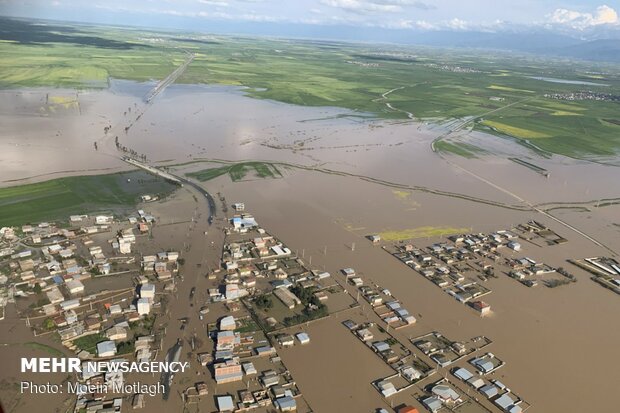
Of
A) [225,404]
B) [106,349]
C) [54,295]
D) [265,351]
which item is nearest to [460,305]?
[265,351]

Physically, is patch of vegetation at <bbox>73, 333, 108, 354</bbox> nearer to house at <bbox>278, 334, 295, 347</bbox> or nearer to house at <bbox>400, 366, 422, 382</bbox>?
house at <bbox>278, 334, 295, 347</bbox>

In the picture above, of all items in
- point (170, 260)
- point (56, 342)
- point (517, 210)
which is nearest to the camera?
point (56, 342)

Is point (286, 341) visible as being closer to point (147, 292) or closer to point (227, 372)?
point (227, 372)

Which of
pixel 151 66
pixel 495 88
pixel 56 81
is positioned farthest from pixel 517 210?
pixel 151 66

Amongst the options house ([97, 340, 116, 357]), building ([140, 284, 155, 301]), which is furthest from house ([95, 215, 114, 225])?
house ([97, 340, 116, 357])

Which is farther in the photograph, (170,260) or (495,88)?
(495,88)

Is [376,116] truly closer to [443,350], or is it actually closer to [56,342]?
[443,350]
